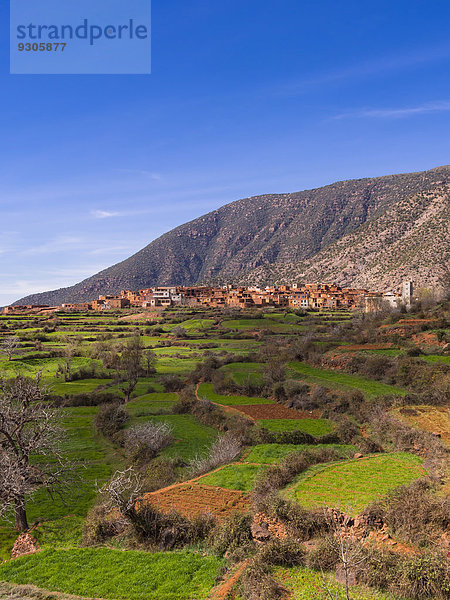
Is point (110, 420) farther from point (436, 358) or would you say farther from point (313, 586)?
point (436, 358)

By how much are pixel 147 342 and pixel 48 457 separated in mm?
47823

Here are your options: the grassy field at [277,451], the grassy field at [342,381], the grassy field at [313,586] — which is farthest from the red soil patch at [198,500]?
the grassy field at [342,381]

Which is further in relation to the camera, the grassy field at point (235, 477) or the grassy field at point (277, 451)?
the grassy field at point (277, 451)

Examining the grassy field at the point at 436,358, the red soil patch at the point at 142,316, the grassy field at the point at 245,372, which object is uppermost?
the red soil patch at the point at 142,316

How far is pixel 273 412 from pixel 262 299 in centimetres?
8321

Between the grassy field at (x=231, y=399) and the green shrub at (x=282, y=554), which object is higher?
the green shrub at (x=282, y=554)

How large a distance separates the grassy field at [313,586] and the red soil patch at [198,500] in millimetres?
5432

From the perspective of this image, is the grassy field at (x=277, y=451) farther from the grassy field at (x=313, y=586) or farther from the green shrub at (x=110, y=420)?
the green shrub at (x=110, y=420)

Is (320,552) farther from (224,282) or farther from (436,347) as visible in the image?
(224,282)

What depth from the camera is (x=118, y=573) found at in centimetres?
1366

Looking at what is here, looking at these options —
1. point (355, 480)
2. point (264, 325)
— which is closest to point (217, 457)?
→ point (355, 480)

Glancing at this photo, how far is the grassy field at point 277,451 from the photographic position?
23.8m

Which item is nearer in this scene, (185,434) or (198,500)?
(198,500)

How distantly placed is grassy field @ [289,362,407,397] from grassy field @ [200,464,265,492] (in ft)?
55.2
